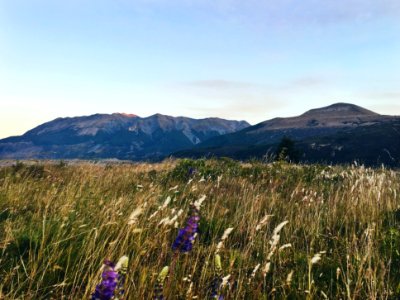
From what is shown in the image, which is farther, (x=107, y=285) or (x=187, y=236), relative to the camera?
(x=187, y=236)

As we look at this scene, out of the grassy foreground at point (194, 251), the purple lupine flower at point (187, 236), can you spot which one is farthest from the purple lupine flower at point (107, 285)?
the purple lupine flower at point (187, 236)

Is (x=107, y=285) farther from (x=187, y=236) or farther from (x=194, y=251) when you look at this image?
(x=194, y=251)

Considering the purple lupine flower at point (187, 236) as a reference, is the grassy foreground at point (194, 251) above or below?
below

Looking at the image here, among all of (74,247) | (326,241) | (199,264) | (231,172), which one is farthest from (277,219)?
(231,172)

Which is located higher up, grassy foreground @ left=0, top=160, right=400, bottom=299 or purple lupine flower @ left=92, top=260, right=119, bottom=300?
purple lupine flower @ left=92, top=260, right=119, bottom=300

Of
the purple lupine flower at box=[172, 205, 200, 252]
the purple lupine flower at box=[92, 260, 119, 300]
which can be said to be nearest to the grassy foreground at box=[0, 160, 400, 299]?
the purple lupine flower at box=[172, 205, 200, 252]

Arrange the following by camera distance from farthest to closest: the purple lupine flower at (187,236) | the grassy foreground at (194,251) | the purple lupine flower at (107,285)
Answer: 1. the purple lupine flower at (187,236)
2. the grassy foreground at (194,251)
3. the purple lupine flower at (107,285)

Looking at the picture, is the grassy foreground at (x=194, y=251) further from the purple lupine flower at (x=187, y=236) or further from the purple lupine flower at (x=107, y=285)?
the purple lupine flower at (x=107, y=285)

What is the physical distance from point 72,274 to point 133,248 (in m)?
0.70

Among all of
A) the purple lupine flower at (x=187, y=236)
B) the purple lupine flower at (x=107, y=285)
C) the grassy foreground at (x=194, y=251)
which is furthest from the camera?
the purple lupine flower at (x=187, y=236)

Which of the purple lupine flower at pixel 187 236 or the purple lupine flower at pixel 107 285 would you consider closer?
the purple lupine flower at pixel 107 285

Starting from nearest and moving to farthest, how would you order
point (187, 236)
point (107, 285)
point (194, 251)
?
1. point (107, 285)
2. point (187, 236)
3. point (194, 251)

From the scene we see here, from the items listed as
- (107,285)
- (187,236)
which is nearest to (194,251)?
(187,236)

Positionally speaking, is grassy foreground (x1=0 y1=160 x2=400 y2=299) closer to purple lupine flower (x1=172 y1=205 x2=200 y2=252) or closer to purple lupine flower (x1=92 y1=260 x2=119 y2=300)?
purple lupine flower (x1=172 y1=205 x2=200 y2=252)
